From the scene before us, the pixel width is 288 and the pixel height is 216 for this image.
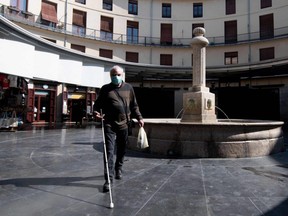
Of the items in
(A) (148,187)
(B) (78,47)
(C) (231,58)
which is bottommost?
(A) (148,187)

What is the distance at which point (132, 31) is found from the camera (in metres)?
29.5

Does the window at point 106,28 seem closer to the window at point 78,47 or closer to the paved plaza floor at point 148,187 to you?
the window at point 78,47

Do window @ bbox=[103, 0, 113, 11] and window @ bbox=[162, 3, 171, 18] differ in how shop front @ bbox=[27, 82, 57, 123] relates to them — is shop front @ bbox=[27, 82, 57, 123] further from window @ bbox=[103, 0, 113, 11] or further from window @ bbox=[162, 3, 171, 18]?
window @ bbox=[162, 3, 171, 18]

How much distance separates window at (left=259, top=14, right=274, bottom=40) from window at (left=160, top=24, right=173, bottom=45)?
961 centimetres

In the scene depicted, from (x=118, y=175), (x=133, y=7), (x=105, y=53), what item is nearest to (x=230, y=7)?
(x=133, y=7)

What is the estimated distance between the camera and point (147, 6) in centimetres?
2978

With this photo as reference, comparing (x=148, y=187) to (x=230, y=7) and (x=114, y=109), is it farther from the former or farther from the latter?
(x=230, y=7)

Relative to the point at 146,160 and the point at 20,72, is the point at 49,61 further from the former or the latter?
the point at 146,160

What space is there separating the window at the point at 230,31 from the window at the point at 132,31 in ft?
32.8

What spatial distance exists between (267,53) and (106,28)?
16993 mm

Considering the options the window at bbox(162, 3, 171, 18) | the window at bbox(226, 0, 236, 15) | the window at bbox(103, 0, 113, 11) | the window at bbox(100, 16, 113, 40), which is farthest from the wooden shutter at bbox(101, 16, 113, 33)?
the window at bbox(226, 0, 236, 15)

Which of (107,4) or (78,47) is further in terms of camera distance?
(107,4)

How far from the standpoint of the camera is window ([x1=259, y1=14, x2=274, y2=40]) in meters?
25.9

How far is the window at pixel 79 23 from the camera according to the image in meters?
26.0
